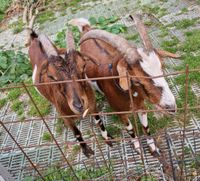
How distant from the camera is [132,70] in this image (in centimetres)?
Answer: 343

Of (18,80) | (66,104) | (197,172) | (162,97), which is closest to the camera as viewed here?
(162,97)

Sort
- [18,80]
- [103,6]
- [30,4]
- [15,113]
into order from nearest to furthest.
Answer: [15,113] < [18,80] < [103,6] < [30,4]

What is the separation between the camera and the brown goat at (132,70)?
334cm

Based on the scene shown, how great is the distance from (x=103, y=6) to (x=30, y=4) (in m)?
2.46

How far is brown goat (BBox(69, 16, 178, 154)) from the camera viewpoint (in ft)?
10.9

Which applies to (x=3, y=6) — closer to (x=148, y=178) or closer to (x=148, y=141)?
(x=148, y=141)

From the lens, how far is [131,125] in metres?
4.34

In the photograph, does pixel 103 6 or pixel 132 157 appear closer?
pixel 132 157

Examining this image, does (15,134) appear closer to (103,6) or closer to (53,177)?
(53,177)

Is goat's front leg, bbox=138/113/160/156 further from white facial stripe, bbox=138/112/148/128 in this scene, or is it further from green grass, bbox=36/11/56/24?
green grass, bbox=36/11/56/24

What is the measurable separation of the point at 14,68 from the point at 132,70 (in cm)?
374

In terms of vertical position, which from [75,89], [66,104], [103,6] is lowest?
[103,6]

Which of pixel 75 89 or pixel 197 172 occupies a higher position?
pixel 75 89

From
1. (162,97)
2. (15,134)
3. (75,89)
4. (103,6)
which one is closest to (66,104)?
(75,89)
